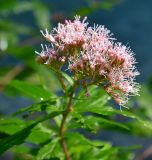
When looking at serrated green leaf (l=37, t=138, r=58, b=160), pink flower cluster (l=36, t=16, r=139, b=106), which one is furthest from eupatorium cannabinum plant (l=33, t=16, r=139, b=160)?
serrated green leaf (l=37, t=138, r=58, b=160)

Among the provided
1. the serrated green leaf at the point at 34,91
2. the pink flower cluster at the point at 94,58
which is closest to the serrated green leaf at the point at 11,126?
the serrated green leaf at the point at 34,91

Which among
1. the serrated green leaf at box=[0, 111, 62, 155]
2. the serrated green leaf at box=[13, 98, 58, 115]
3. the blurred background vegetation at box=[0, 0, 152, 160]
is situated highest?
the blurred background vegetation at box=[0, 0, 152, 160]

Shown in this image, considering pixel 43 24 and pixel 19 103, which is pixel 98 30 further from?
pixel 19 103

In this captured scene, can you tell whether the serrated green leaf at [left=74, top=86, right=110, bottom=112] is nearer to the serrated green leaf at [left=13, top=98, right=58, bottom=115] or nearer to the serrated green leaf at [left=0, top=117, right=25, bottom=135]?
the serrated green leaf at [left=13, top=98, right=58, bottom=115]

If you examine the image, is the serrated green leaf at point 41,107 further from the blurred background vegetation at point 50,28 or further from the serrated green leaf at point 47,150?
the blurred background vegetation at point 50,28

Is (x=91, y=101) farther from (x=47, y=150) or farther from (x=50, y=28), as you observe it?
(x=50, y=28)

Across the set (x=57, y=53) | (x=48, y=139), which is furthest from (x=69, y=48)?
(x=48, y=139)

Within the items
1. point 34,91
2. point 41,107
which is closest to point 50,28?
point 34,91
